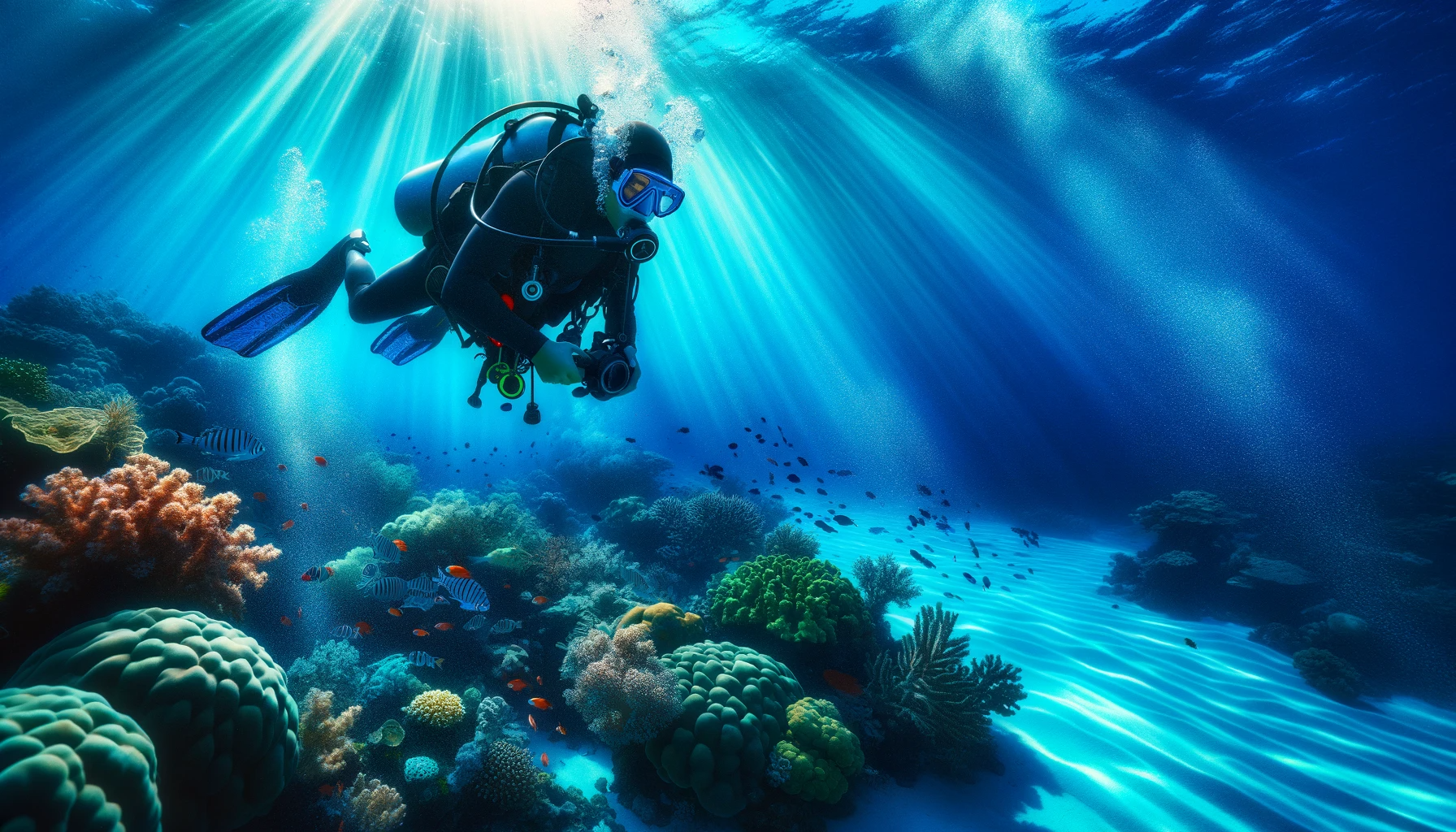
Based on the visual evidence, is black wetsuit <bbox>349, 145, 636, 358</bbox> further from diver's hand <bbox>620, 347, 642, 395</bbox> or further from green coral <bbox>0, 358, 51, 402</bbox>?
green coral <bbox>0, 358, 51, 402</bbox>

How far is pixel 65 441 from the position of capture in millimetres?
3670

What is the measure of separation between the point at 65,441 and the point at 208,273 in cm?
9369

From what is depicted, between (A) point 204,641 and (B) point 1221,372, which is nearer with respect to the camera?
(A) point 204,641

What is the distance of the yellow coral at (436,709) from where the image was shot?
4051mm

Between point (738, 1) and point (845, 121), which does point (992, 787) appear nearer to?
point (738, 1)

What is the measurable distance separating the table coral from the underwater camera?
103 inches

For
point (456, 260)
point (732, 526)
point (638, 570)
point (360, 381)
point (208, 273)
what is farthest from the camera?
point (360, 381)

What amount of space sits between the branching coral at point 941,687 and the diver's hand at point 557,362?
4.51 metres

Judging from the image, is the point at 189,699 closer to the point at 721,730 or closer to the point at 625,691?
the point at 625,691

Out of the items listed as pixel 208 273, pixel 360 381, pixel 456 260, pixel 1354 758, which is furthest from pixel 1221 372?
pixel 208 273

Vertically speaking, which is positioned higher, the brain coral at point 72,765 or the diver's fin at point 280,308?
the diver's fin at point 280,308

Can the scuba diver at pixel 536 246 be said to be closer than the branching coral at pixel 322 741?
Yes

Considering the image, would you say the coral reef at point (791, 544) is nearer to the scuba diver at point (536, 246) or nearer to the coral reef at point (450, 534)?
the coral reef at point (450, 534)

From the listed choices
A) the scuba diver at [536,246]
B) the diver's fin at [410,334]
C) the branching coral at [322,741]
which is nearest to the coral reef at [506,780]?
the branching coral at [322,741]
